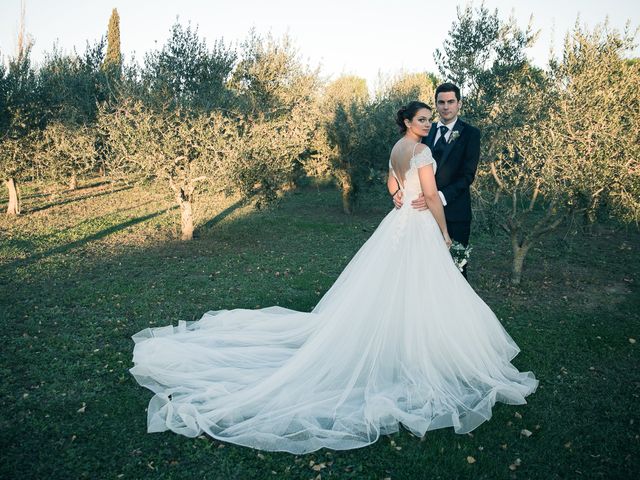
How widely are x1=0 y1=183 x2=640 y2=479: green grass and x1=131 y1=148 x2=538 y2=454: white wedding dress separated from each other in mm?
184

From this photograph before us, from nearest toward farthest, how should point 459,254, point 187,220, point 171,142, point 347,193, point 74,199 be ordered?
point 459,254 → point 171,142 → point 187,220 → point 347,193 → point 74,199

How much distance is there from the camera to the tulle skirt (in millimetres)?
4324

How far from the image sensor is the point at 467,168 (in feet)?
18.8

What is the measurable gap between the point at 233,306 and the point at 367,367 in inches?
151

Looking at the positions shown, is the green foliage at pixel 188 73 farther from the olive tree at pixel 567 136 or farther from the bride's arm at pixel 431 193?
the bride's arm at pixel 431 193

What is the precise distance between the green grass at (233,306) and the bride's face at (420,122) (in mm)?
3143

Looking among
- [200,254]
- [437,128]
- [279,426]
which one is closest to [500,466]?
[279,426]

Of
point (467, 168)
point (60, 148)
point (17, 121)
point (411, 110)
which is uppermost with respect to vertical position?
point (17, 121)

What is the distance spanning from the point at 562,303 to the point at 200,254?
27.5 ft

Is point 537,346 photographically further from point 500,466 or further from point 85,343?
point 85,343

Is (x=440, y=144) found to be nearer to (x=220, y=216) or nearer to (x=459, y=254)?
(x=459, y=254)

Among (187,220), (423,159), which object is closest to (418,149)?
(423,159)

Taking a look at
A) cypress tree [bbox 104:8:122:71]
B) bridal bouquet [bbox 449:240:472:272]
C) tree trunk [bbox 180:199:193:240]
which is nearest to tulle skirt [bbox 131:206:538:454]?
bridal bouquet [bbox 449:240:472:272]

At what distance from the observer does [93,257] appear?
438 inches
